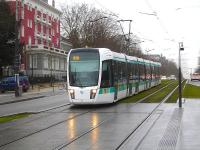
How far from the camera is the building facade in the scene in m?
85.8

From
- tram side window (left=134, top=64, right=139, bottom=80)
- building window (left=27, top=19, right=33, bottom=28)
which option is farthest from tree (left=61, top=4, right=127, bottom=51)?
tram side window (left=134, top=64, right=139, bottom=80)

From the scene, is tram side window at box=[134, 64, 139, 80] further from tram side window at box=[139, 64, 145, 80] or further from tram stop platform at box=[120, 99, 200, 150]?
tram stop platform at box=[120, 99, 200, 150]

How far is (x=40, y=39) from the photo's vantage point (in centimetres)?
9994

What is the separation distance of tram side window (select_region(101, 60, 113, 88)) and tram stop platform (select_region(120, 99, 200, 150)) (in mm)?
6192

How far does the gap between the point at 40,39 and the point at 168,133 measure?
87.1 m

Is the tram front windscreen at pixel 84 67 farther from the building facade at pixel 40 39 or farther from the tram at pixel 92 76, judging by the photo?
the building facade at pixel 40 39

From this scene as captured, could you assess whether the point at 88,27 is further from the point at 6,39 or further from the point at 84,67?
the point at 84,67

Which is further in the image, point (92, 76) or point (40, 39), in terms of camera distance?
point (40, 39)

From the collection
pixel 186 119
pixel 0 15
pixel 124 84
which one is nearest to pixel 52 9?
pixel 0 15

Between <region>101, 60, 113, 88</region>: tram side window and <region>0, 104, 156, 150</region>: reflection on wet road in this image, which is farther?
<region>101, 60, 113, 88</region>: tram side window

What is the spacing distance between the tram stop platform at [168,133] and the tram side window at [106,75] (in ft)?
20.3

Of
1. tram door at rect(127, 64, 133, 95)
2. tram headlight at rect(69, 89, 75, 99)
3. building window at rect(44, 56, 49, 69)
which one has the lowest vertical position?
tram headlight at rect(69, 89, 75, 99)

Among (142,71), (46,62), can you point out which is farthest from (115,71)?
(46,62)

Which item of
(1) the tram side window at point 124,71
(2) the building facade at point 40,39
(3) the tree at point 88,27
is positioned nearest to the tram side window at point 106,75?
(1) the tram side window at point 124,71
